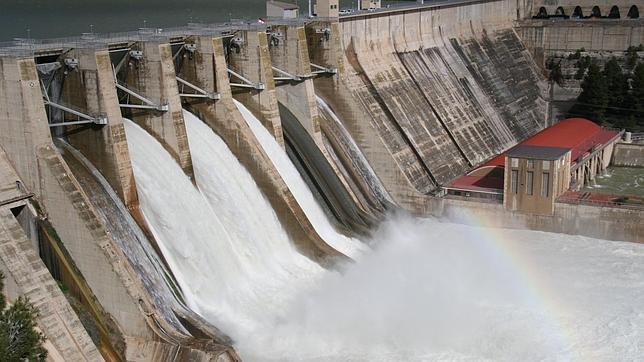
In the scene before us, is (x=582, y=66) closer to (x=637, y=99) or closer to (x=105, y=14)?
(x=637, y=99)

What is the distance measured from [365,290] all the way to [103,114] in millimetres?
7740

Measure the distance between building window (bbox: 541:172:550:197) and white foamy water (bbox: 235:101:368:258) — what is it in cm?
647

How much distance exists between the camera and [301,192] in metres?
25.2

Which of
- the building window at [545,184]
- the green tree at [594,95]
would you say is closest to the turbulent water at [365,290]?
the building window at [545,184]

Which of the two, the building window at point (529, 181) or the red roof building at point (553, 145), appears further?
the red roof building at point (553, 145)

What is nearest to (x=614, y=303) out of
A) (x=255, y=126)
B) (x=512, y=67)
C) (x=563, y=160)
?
(x=563, y=160)

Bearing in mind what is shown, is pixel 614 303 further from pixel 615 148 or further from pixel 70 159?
pixel 615 148

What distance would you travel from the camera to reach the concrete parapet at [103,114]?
18.7 metres

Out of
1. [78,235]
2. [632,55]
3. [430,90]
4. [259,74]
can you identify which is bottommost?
[78,235]

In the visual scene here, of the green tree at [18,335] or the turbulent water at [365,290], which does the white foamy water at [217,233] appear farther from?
the green tree at [18,335]

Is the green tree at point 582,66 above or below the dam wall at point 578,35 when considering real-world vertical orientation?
below

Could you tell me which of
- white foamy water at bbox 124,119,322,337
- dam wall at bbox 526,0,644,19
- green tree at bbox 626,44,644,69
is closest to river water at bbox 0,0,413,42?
dam wall at bbox 526,0,644,19

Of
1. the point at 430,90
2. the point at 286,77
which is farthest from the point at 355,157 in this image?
the point at 430,90

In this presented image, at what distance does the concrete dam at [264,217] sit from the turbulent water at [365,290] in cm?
7
